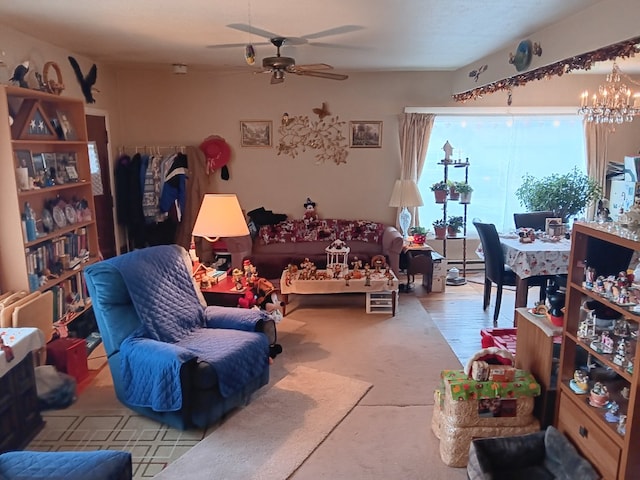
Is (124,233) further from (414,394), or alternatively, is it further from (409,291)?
(414,394)

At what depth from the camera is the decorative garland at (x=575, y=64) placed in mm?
2818

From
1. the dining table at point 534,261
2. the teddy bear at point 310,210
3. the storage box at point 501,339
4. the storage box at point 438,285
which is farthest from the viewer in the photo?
the teddy bear at point 310,210

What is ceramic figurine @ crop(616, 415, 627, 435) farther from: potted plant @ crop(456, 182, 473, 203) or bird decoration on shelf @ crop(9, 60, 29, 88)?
bird decoration on shelf @ crop(9, 60, 29, 88)

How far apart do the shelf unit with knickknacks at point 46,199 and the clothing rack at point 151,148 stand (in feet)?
5.60

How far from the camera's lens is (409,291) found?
554 cm

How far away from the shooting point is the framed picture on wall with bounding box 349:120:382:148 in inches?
237

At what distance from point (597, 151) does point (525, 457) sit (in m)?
5.06

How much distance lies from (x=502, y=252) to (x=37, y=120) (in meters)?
4.04

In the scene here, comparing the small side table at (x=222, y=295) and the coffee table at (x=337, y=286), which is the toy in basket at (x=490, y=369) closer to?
the small side table at (x=222, y=295)

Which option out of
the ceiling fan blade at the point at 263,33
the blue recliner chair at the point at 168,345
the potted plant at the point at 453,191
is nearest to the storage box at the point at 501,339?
the blue recliner chair at the point at 168,345

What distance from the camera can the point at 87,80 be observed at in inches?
197

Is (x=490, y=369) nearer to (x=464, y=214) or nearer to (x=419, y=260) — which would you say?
(x=419, y=260)

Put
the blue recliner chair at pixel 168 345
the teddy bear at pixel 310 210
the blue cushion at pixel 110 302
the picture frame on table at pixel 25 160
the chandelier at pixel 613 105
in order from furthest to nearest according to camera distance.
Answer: the teddy bear at pixel 310 210, the chandelier at pixel 613 105, the picture frame on table at pixel 25 160, the blue cushion at pixel 110 302, the blue recliner chair at pixel 168 345

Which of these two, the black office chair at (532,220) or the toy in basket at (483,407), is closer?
the toy in basket at (483,407)
